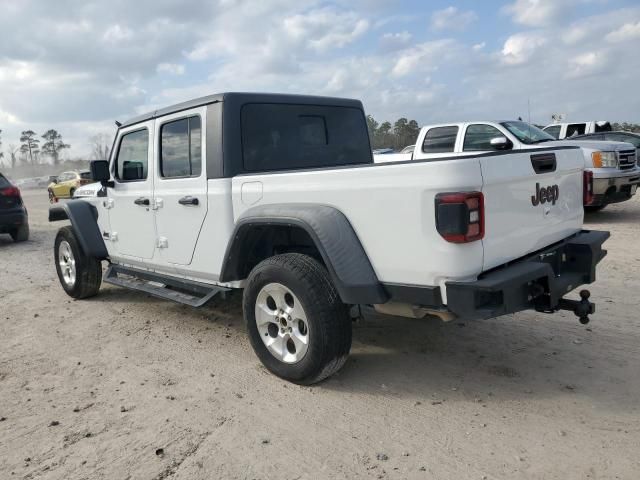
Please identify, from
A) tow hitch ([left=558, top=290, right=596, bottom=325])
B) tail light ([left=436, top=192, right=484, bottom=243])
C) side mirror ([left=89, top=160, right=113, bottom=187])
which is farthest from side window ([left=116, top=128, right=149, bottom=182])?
tow hitch ([left=558, top=290, right=596, bottom=325])

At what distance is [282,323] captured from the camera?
12.2ft

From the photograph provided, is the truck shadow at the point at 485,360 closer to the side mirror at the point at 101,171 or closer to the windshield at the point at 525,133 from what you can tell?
the side mirror at the point at 101,171

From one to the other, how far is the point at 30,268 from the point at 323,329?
6.98 metres

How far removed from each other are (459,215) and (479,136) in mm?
7614

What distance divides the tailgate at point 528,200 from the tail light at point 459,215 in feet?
0.33

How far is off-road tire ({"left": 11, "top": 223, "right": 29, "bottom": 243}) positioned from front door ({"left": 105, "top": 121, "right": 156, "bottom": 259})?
718 cm

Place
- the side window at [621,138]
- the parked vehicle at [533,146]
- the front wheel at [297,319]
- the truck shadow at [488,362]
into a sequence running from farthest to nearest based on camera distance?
the side window at [621,138] < the parked vehicle at [533,146] < the truck shadow at [488,362] < the front wheel at [297,319]

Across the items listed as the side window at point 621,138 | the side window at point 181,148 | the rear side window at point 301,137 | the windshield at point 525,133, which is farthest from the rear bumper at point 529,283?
the side window at point 621,138

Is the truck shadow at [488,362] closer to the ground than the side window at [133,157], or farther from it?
closer to the ground

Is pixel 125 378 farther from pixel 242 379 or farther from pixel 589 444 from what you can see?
pixel 589 444

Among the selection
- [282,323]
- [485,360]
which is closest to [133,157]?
[282,323]

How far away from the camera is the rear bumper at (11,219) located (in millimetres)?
11031

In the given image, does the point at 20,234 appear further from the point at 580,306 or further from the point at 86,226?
the point at 580,306

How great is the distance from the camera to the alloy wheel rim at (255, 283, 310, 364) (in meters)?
3.57
